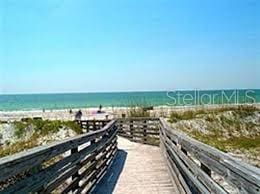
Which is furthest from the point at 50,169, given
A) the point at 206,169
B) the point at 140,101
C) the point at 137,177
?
the point at 140,101

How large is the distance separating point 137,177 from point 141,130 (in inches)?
374

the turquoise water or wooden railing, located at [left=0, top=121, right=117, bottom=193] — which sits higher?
wooden railing, located at [left=0, top=121, right=117, bottom=193]

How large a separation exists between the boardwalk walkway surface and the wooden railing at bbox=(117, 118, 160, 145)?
15.6 ft

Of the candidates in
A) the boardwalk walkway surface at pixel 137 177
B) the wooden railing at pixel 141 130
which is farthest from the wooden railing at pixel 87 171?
the wooden railing at pixel 141 130

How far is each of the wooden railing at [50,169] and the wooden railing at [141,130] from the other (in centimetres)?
871

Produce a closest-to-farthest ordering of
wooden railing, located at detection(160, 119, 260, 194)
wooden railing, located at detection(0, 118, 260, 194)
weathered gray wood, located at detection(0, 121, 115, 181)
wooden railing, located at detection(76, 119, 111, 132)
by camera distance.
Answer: wooden railing, located at detection(160, 119, 260, 194)
wooden railing, located at detection(0, 118, 260, 194)
weathered gray wood, located at detection(0, 121, 115, 181)
wooden railing, located at detection(76, 119, 111, 132)

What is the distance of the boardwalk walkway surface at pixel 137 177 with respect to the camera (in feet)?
23.9

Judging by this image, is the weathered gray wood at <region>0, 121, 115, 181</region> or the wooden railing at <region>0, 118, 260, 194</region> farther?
the weathered gray wood at <region>0, 121, 115, 181</region>

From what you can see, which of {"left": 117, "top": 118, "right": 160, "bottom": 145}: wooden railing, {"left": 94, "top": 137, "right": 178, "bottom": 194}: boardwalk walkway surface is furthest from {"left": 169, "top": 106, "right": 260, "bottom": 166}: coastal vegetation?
{"left": 94, "top": 137, "right": 178, "bottom": 194}: boardwalk walkway surface

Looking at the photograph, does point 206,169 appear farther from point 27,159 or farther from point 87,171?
point 87,171

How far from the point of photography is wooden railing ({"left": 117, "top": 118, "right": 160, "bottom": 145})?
671 inches

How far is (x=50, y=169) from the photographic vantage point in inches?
183

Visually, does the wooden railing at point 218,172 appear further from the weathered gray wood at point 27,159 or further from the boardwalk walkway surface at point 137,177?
the weathered gray wood at point 27,159

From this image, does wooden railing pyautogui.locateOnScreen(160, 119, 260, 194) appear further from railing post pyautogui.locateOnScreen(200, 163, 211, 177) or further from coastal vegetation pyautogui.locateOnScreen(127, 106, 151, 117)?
coastal vegetation pyautogui.locateOnScreen(127, 106, 151, 117)
